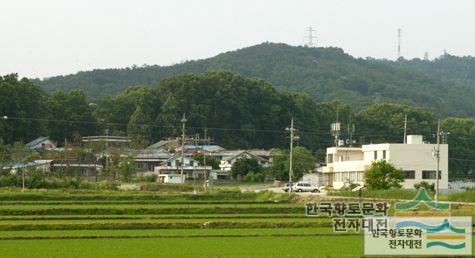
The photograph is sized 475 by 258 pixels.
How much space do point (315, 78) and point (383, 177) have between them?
335 ft

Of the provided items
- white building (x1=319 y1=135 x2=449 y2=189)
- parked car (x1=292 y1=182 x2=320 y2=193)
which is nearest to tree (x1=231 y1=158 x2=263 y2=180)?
white building (x1=319 y1=135 x2=449 y2=189)

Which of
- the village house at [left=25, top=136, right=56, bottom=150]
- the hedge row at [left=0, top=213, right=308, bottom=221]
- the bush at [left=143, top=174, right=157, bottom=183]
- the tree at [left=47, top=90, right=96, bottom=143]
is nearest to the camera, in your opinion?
the hedge row at [left=0, top=213, right=308, bottom=221]

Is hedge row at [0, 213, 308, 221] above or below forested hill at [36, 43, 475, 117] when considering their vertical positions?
below

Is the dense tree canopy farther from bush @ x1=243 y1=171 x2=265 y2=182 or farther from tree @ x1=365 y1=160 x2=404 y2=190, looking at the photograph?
tree @ x1=365 y1=160 x2=404 y2=190

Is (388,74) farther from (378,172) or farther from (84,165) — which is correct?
(378,172)

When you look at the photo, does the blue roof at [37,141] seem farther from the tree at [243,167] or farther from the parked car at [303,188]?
the parked car at [303,188]

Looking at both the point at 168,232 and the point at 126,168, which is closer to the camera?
the point at 168,232

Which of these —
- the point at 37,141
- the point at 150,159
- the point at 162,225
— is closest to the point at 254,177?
the point at 150,159

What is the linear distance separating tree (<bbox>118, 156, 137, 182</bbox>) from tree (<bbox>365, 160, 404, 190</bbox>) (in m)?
22.1

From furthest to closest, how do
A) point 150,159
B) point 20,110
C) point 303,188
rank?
point 20,110 < point 150,159 < point 303,188

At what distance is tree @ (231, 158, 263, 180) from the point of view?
74.1 metres

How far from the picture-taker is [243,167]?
74250mm

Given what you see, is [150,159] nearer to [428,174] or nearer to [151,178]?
[151,178]

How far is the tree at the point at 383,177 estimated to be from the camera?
172ft
